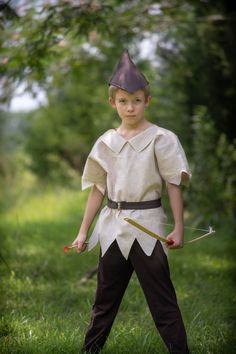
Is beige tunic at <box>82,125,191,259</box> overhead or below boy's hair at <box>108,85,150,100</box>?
below

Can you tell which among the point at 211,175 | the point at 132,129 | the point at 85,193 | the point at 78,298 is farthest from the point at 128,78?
the point at 85,193

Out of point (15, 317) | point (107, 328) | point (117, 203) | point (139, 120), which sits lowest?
point (15, 317)

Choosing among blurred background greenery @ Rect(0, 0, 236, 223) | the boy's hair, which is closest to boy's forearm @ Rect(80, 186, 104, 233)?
the boy's hair

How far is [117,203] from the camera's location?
9.92 ft

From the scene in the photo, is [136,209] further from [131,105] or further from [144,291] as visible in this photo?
[131,105]

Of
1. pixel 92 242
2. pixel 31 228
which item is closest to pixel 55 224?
pixel 31 228

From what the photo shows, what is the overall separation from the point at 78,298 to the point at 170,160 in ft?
6.09

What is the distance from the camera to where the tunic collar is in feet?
9.77

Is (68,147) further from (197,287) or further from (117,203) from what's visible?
(117,203)

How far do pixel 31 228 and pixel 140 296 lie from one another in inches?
118

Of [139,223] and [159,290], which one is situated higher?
[139,223]

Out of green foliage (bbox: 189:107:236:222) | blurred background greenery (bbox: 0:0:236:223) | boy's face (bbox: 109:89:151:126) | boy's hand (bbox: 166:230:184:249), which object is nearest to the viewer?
boy's hand (bbox: 166:230:184:249)

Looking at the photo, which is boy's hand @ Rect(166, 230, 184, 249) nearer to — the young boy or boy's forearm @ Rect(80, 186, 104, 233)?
the young boy

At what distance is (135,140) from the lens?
2990 millimetres
